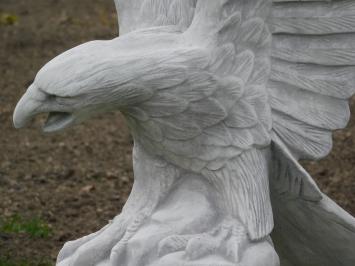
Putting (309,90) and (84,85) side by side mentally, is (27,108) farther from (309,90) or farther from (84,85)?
(309,90)

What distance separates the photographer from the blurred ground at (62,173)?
5.15m

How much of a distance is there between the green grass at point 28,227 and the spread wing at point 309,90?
2.07m

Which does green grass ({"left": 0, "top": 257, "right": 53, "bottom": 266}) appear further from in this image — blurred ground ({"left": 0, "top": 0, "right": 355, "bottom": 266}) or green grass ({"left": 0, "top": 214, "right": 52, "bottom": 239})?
green grass ({"left": 0, "top": 214, "right": 52, "bottom": 239})

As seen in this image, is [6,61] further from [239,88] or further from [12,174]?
[239,88]

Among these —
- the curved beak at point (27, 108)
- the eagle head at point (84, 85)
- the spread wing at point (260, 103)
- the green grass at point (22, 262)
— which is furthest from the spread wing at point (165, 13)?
the green grass at point (22, 262)

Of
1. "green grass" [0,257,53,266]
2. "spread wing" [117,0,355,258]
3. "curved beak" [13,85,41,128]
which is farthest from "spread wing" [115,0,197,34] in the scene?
"green grass" [0,257,53,266]

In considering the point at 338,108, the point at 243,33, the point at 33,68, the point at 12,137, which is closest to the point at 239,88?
the point at 243,33

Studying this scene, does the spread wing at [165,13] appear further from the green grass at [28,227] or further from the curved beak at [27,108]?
the green grass at [28,227]

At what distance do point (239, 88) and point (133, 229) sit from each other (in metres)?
0.56

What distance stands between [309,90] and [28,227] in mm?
2309

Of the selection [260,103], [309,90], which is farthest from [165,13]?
[309,90]

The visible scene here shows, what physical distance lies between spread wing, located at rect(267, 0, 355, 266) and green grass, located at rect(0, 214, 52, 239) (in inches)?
81.5

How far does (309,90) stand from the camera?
324 cm

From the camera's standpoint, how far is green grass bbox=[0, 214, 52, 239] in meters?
5.07
